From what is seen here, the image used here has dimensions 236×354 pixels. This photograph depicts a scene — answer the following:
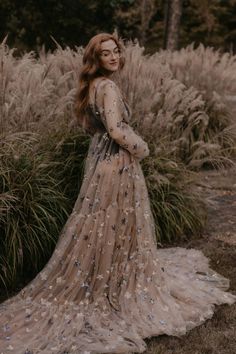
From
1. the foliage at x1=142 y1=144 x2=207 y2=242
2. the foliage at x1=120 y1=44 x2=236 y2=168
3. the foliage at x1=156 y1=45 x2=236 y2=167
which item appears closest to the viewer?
the foliage at x1=142 y1=144 x2=207 y2=242

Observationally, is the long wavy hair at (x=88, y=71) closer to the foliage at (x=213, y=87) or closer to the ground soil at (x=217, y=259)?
the ground soil at (x=217, y=259)

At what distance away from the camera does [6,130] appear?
4680 millimetres

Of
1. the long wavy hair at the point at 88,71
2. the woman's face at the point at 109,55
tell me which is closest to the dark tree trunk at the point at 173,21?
the long wavy hair at the point at 88,71

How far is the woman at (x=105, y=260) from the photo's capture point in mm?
3725

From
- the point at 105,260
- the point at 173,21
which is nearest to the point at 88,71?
the point at 105,260

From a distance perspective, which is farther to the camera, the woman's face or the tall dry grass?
the tall dry grass

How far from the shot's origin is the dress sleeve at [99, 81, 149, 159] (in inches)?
146

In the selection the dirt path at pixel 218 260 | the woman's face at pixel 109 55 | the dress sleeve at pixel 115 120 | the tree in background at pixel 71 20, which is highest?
the tree in background at pixel 71 20

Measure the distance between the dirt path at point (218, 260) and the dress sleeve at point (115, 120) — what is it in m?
1.15

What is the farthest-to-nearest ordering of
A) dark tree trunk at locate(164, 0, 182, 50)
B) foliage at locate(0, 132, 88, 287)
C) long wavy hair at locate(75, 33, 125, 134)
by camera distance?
dark tree trunk at locate(164, 0, 182, 50), foliage at locate(0, 132, 88, 287), long wavy hair at locate(75, 33, 125, 134)

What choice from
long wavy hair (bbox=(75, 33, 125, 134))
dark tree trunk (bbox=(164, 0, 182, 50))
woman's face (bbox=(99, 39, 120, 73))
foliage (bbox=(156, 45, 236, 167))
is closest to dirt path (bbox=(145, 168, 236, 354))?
foliage (bbox=(156, 45, 236, 167))

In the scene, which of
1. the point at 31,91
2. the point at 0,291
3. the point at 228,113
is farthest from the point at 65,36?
the point at 0,291

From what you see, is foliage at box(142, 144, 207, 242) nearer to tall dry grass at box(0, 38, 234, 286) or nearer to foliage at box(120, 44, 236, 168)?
tall dry grass at box(0, 38, 234, 286)

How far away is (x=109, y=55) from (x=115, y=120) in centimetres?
40
